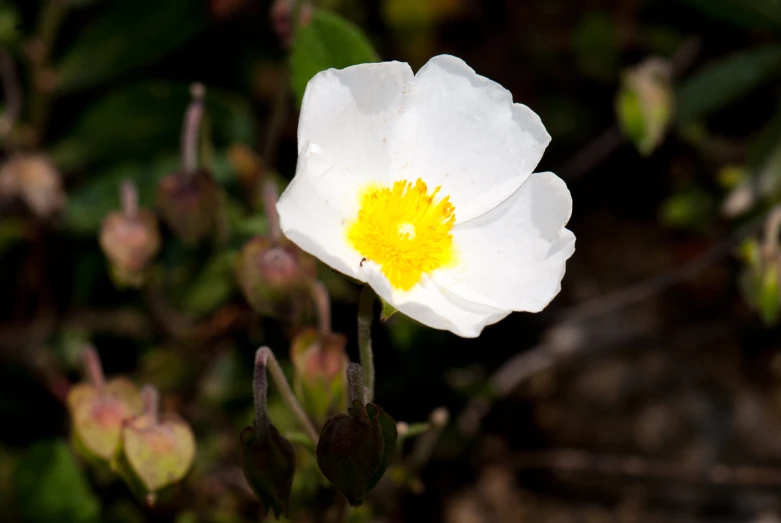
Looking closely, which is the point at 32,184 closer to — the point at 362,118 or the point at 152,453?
the point at 152,453

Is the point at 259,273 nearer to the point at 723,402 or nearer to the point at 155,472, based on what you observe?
the point at 155,472

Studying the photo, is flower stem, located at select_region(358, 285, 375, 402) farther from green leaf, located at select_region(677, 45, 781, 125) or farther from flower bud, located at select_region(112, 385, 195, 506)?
green leaf, located at select_region(677, 45, 781, 125)

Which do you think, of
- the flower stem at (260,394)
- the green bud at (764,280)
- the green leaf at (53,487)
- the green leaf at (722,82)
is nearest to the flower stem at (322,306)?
the flower stem at (260,394)

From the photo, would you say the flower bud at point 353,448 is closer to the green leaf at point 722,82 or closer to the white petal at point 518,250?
the white petal at point 518,250

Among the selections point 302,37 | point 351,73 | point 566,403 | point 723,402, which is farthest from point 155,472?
point 723,402

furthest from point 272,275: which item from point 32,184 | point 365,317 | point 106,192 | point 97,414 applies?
point 106,192


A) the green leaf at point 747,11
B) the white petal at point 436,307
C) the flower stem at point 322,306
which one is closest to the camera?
the white petal at point 436,307
